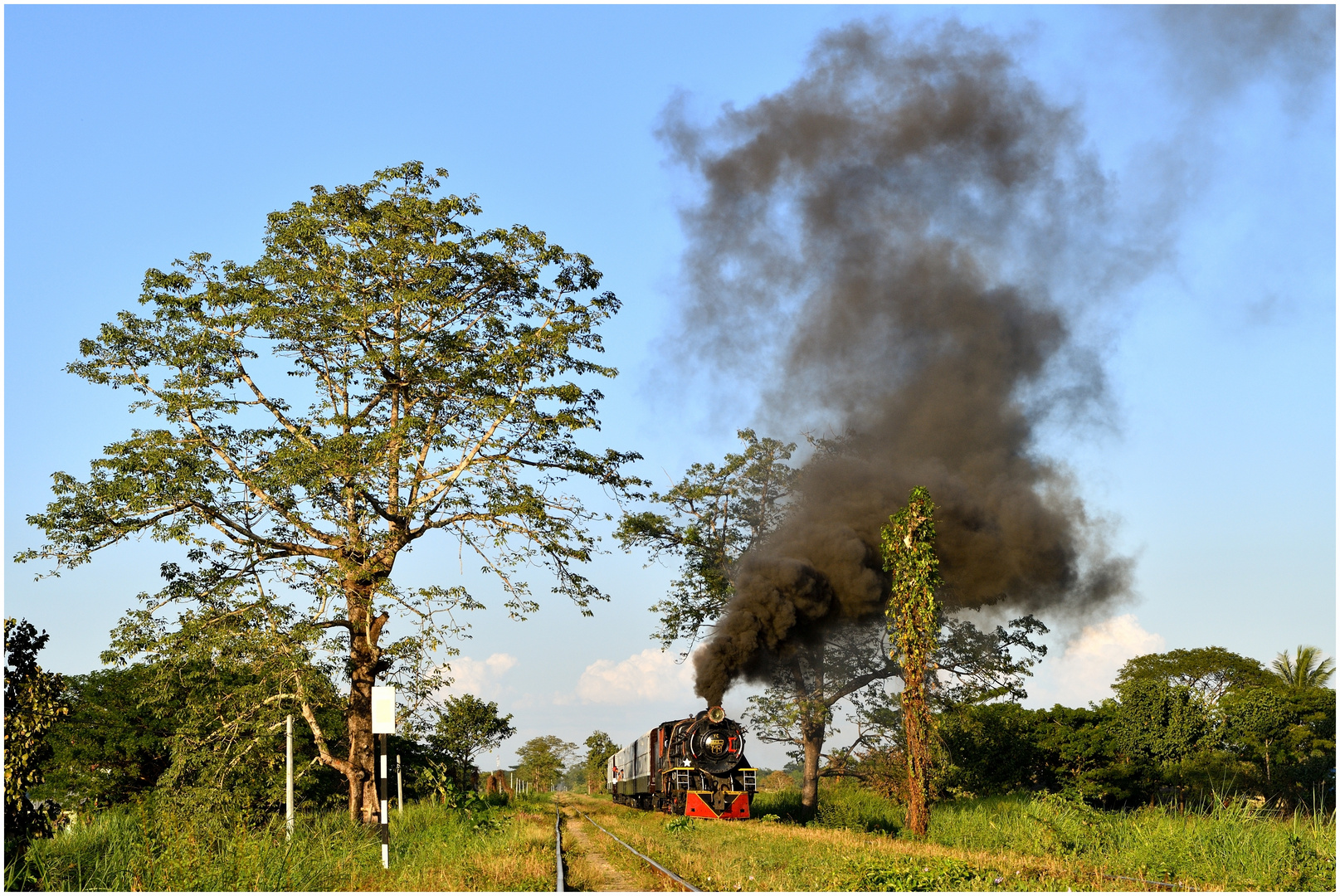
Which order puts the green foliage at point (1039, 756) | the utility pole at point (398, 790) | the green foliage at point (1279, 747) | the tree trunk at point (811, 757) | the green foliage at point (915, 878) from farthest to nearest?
the green foliage at point (1279, 747) → the green foliage at point (1039, 756) → the tree trunk at point (811, 757) → the utility pole at point (398, 790) → the green foliage at point (915, 878)

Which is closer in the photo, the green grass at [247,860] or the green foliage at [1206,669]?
the green grass at [247,860]

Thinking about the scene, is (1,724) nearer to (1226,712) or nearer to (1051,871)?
(1051,871)

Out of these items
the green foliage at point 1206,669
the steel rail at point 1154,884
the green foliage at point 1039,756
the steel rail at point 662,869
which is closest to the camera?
the steel rail at point 1154,884

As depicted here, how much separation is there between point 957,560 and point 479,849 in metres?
17.0

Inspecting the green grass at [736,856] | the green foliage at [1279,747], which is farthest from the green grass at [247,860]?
the green foliage at [1279,747]

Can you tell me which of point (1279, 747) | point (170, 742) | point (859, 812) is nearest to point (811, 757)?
point (859, 812)

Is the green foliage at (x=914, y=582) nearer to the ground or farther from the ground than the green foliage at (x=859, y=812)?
farther from the ground

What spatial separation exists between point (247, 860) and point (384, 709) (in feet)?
9.40

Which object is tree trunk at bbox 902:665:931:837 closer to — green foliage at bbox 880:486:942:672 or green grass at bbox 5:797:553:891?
green foliage at bbox 880:486:942:672

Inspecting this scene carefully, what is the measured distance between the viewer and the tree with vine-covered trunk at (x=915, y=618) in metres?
21.5

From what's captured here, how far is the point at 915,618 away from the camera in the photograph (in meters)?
21.7

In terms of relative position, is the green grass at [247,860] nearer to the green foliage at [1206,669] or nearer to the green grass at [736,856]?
the green grass at [736,856]

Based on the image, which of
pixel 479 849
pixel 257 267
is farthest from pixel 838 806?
pixel 257 267

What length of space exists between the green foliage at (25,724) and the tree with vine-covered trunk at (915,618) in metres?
16.1
